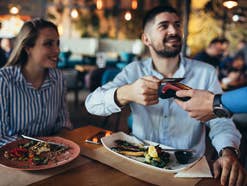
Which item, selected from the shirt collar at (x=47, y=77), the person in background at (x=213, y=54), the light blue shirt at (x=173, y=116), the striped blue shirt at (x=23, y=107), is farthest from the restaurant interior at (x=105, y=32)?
the striped blue shirt at (x=23, y=107)

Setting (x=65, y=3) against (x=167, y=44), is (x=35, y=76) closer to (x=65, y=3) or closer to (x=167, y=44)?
(x=167, y=44)

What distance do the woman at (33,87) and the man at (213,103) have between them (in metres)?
0.93

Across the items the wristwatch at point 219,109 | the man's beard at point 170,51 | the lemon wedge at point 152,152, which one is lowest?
the lemon wedge at point 152,152

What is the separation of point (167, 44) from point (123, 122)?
10.8ft

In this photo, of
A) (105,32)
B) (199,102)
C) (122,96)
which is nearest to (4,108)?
(122,96)

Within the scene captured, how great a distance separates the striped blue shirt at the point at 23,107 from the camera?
5.72ft

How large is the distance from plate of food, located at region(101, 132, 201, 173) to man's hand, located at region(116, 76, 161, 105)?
223 mm

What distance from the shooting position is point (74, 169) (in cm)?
122

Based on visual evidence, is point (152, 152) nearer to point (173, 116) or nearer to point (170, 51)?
point (173, 116)

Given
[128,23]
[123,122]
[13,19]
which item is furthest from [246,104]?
[128,23]

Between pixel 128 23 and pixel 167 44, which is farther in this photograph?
pixel 128 23

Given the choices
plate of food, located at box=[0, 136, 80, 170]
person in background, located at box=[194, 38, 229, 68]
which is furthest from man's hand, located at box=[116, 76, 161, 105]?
person in background, located at box=[194, 38, 229, 68]

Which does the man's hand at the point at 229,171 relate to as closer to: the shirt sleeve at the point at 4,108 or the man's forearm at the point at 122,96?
the man's forearm at the point at 122,96

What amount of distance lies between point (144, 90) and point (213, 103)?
315mm
